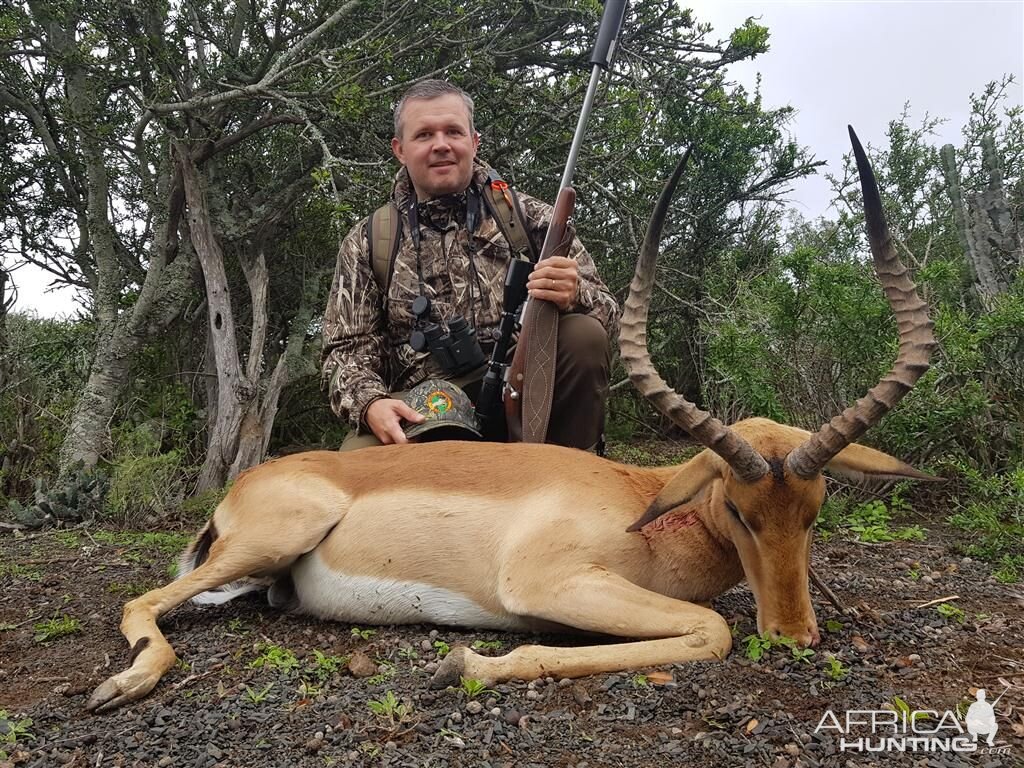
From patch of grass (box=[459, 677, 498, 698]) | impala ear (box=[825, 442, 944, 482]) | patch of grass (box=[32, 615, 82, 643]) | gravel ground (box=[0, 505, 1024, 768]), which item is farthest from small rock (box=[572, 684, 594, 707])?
patch of grass (box=[32, 615, 82, 643])

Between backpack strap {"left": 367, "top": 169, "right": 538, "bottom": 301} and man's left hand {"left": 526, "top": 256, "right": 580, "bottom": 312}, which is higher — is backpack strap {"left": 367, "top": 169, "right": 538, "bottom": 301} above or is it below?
above

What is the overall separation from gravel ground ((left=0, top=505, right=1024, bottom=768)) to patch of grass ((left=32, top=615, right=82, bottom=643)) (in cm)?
2

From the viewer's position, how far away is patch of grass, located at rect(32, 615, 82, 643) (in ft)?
12.3

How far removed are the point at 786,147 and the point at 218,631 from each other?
8847 mm

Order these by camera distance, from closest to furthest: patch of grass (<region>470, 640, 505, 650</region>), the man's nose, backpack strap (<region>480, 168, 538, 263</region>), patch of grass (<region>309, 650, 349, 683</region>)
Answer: patch of grass (<region>309, 650, 349, 683</region>)
patch of grass (<region>470, 640, 505, 650</region>)
the man's nose
backpack strap (<region>480, 168, 538, 263</region>)

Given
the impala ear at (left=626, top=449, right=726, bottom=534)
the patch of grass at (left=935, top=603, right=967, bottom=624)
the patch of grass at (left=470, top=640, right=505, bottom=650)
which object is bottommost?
the patch of grass at (left=935, top=603, right=967, bottom=624)

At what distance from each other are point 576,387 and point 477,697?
269cm

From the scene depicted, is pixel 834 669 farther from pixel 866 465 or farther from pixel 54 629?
pixel 54 629

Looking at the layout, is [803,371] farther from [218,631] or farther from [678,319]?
[218,631]

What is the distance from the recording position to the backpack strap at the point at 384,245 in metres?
5.50

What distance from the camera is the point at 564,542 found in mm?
3508

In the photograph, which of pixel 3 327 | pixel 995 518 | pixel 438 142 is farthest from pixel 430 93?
pixel 3 327

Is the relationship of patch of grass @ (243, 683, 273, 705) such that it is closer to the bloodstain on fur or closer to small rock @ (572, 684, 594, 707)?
the bloodstain on fur

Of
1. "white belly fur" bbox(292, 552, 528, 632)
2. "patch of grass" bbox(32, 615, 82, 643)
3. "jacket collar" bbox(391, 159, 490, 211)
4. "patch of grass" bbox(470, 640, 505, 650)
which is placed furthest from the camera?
"jacket collar" bbox(391, 159, 490, 211)
